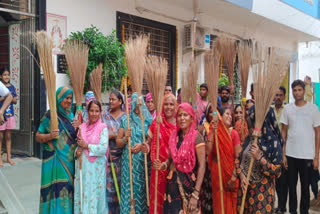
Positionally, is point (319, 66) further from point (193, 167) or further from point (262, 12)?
point (193, 167)

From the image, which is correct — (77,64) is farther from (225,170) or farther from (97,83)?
(225,170)

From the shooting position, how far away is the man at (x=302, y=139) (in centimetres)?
335

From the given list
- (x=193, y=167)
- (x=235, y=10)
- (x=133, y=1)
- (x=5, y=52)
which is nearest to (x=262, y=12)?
(x=235, y=10)

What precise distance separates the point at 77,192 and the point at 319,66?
1565 centimetres

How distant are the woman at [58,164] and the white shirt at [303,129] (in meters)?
2.34

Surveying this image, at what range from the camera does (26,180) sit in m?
4.23

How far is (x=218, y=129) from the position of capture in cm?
270

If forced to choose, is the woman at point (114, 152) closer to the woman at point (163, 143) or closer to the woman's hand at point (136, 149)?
the woman's hand at point (136, 149)

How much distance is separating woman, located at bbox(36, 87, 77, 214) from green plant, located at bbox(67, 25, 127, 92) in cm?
227

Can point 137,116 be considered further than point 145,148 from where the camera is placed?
Yes

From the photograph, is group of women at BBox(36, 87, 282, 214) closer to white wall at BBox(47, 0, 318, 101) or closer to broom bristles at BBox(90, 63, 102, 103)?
broom bristles at BBox(90, 63, 102, 103)

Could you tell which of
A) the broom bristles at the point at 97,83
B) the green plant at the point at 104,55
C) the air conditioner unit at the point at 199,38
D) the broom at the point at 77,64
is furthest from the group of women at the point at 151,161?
the air conditioner unit at the point at 199,38

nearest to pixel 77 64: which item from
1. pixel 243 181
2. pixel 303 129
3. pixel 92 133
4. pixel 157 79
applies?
pixel 92 133

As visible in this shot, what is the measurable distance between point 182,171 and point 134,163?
692 millimetres
